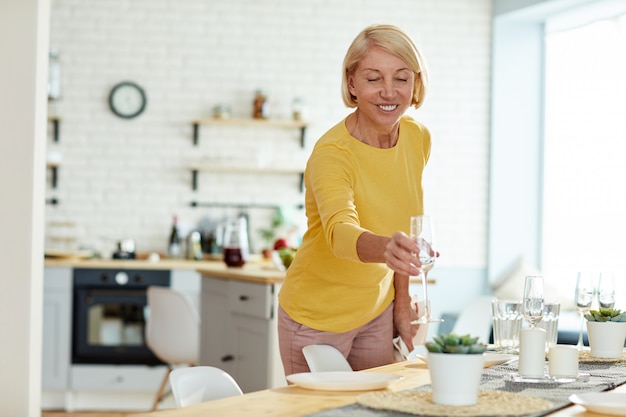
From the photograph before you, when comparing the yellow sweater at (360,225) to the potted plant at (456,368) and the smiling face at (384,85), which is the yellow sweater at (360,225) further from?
the potted plant at (456,368)

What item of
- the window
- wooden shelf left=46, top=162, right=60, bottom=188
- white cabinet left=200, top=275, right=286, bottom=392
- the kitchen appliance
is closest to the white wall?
white cabinet left=200, top=275, right=286, bottom=392

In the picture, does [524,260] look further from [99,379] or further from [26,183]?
[26,183]

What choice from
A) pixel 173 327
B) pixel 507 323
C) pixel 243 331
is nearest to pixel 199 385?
pixel 507 323

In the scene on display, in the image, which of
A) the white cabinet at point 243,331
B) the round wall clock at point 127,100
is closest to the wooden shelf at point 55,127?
the round wall clock at point 127,100

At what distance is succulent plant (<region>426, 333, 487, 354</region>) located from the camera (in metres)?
1.56

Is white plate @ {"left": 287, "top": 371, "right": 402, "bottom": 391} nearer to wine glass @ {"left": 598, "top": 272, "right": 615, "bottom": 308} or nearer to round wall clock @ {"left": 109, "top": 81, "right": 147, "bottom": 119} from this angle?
wine glass @ {"left": 598, "top": 272, "right": 615, "bottom": 308}

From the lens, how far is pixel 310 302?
7.98ft

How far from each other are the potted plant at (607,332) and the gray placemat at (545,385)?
0.25 feet

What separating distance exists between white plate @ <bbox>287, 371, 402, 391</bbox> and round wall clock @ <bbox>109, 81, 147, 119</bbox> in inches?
199

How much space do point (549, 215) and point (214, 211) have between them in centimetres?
233

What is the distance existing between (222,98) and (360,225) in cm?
448

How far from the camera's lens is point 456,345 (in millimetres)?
1567

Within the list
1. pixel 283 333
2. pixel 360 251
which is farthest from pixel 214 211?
pixel 360 251

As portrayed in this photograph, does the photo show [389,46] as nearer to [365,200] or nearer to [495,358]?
[365,200]
